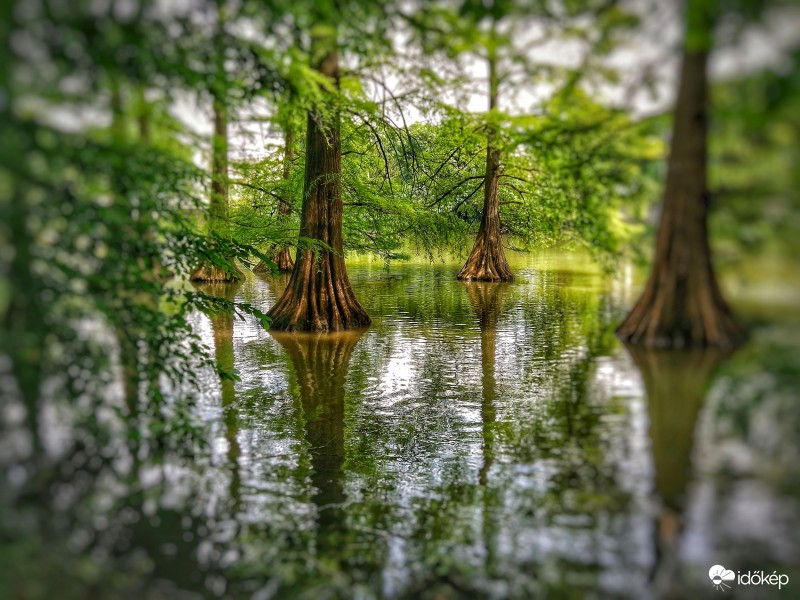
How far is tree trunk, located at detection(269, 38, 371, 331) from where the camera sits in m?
9.70

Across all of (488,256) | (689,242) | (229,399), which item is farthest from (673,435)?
(488,256)

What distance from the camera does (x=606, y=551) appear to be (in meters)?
2.65

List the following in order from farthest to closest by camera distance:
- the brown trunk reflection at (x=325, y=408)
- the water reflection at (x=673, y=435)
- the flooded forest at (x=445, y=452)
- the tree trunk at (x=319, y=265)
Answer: the tree trunk at (x=319, y=265) → the brown trunk reflection at (x=325, y=408) → the water reflection at (x=673, y=435) → the flooded forest at (x=445, y=452)

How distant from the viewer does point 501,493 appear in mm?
3598

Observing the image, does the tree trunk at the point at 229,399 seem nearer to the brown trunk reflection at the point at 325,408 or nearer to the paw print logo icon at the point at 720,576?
the brown trunk reflection at the point at 325,408

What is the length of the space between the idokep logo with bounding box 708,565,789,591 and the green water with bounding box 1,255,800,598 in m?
0.03

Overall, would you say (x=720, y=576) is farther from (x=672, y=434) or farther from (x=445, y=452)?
(x=445, y=452)

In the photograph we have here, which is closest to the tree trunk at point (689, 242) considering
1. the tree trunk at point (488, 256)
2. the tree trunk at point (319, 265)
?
the tree trunk at point (319, 265)

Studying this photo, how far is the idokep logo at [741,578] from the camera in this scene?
2283mm

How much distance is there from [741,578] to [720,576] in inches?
3.0

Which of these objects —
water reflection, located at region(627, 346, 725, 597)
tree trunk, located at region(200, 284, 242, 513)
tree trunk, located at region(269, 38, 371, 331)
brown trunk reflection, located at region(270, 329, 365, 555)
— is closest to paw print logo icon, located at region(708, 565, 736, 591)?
water reflection, located at region(627, 346, 725, 597)

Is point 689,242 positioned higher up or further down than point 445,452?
higher up

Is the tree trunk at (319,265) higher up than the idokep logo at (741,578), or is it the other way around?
the tree trunk at (319,265)

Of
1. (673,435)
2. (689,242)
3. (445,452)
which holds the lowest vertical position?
(445,452)
